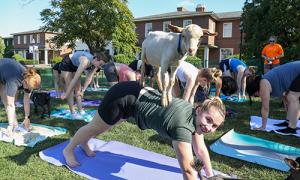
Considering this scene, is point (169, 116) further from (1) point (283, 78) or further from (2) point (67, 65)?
(2) point (67, 65)

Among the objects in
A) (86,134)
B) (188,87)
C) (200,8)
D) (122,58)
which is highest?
(200,8)

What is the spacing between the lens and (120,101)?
2855 millimetres

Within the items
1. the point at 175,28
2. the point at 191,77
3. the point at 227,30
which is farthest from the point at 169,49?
the point at 227,30

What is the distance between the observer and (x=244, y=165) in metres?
3.71

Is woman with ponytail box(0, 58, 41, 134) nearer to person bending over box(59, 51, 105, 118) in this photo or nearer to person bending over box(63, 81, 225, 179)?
person bending over box(59, 51, 105, 118)

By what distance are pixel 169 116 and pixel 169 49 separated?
764mm

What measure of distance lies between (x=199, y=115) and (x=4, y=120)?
186 inches

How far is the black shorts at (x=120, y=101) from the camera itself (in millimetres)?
2836

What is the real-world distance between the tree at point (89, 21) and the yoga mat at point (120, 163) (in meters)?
17.8

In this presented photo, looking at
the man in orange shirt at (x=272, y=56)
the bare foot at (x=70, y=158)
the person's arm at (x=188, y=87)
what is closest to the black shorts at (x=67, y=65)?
the person's arm at (x=188, y=87)

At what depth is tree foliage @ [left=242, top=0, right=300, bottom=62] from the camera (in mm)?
13922

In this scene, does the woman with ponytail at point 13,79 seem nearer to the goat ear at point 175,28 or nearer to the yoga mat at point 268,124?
the goat ear at point 175,28

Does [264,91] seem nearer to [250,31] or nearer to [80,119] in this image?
[80,119]

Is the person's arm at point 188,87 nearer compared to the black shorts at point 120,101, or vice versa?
the black shorts at point 120,101
